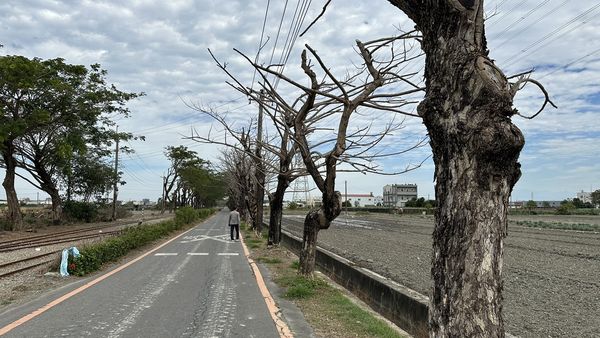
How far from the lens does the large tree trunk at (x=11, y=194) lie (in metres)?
30.1

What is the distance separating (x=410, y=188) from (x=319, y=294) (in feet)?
470

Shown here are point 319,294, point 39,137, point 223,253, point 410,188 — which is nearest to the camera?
point 319,294

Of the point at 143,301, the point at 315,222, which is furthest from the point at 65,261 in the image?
the point at 315,222

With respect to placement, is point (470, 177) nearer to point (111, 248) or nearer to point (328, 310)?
point (328, 310)

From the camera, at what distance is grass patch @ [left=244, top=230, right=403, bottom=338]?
22.9 ft

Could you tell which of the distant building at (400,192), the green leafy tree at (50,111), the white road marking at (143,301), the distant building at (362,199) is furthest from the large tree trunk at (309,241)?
the distant building at (362,199)

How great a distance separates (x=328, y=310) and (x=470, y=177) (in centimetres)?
566

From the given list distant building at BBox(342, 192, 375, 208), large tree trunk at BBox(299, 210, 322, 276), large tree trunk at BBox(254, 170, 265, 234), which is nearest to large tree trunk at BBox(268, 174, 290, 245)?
large tree trunk at BBox(254, 170, 265, 234)

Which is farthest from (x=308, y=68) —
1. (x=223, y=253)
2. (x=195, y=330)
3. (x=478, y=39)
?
(x=223, y=253)

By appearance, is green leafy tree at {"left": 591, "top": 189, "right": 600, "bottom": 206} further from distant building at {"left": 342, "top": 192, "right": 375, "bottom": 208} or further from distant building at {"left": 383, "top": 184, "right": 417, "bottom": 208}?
distant building at {"left": 342, "top": 192, "right": 375, "bottom": 208}

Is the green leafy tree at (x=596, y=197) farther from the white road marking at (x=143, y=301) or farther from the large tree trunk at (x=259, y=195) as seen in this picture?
the white road marking at (x=143, y=301)

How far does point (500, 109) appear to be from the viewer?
322 cm

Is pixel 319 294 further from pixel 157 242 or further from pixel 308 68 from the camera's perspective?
pixel 157 242

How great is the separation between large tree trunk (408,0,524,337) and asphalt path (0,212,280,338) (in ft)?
12.9
